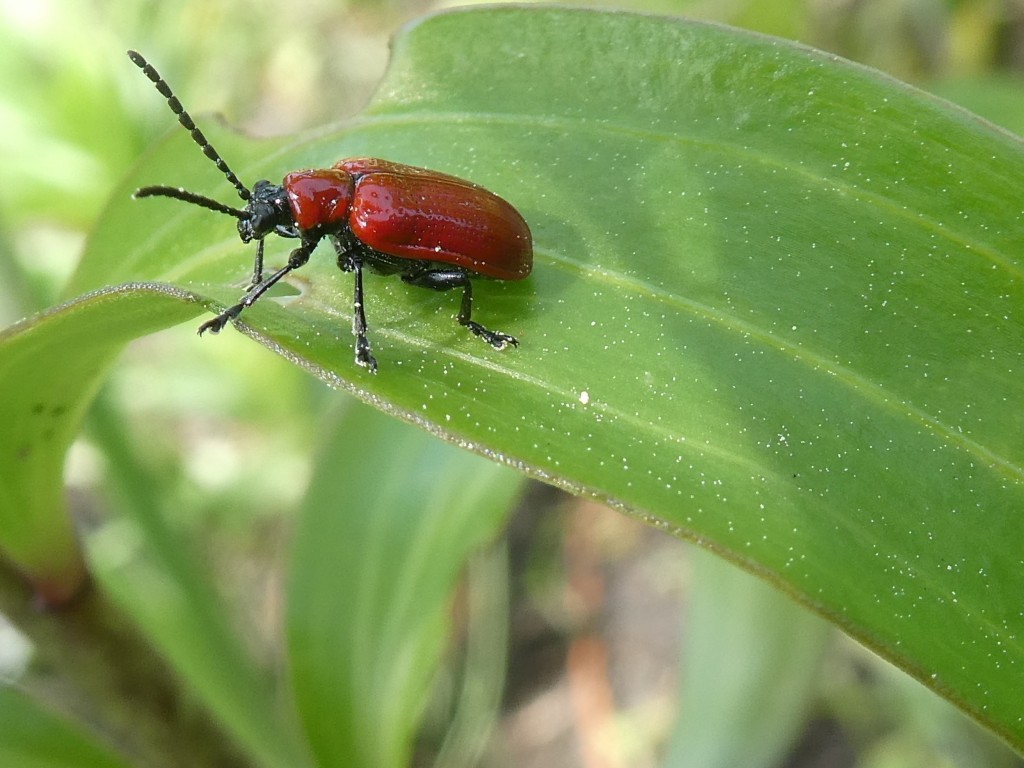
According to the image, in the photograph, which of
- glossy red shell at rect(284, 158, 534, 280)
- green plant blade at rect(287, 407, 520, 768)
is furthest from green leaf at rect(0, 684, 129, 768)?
glossy red shell at rect(284, 158, 534, 280)

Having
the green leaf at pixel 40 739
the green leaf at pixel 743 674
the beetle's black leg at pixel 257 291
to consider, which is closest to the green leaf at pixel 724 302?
the beetle's black leg at pixel 257 291

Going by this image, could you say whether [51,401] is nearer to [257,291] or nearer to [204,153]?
[257,291]

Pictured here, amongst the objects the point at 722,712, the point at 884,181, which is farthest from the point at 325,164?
the point at 722,712

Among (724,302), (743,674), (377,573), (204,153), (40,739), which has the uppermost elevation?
(204,153)

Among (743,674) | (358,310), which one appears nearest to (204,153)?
(358,310)

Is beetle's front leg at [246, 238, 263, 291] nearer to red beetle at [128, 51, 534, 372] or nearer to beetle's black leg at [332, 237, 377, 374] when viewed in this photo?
red beetle at [128, 51, 534, 372]

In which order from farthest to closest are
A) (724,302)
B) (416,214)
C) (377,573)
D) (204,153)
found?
(377,573), (416,214), (204,153), (724,302)
